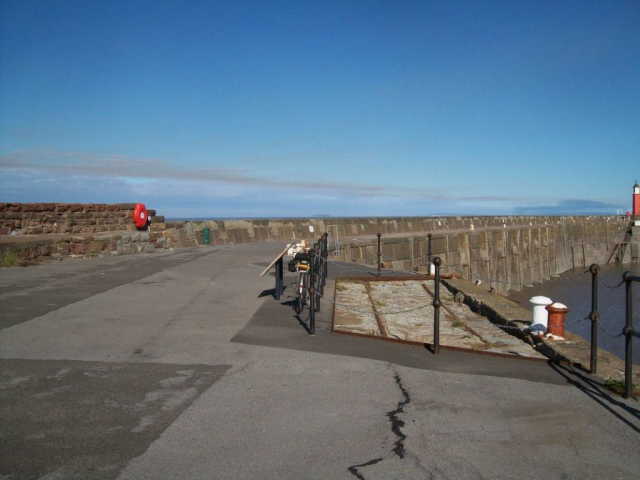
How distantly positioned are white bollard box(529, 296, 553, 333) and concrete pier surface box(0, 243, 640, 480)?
188 cm

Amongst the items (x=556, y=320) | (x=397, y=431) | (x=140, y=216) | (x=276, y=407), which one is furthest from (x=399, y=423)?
(x=140, y=216)

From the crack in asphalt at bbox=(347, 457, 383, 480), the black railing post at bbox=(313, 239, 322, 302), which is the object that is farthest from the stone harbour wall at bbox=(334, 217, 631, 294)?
the crack in asphalt at bbox=(347, 457, 383, 480)

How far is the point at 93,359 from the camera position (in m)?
5.68

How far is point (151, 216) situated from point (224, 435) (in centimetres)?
1679

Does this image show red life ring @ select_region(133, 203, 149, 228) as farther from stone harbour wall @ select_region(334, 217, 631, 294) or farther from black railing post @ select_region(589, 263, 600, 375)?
black railing post @ select_region(589, 263, 600, 375)

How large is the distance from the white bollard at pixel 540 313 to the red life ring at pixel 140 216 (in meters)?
14.4

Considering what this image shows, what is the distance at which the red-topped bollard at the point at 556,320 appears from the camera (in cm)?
757

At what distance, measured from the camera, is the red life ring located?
19172 millimetres

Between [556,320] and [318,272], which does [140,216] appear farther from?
[556,320]

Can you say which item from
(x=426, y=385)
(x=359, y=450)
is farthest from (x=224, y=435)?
(x=426, y=385)

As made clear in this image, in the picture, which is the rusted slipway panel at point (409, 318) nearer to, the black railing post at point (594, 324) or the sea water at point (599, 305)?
the black railing post at point (594, 324)

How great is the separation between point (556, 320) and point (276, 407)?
4677mm

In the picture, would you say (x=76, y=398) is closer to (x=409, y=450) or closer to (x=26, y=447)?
(x=26, y=447)

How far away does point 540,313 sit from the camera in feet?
26.2
